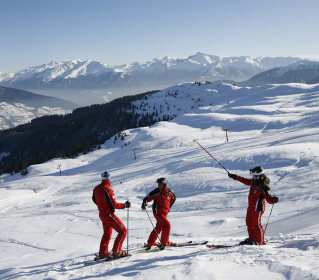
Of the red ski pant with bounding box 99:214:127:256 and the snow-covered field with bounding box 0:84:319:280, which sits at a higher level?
the red ski pant with bounding box 99:214:127:256

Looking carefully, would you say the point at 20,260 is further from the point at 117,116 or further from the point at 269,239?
the point at 117,116

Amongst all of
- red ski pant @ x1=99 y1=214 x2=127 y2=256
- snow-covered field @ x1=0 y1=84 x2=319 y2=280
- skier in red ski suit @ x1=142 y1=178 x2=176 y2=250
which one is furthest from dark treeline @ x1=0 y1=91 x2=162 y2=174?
red ski pant @ x1=99 y1=214 x2=127 y2=256

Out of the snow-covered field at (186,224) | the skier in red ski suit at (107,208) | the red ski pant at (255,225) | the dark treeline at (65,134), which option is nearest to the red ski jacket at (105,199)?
the skier in red ski suit at (107,208)

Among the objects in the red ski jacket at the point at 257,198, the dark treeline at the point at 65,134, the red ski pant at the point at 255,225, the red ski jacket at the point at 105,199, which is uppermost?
the dark treeline at the point at 65,134

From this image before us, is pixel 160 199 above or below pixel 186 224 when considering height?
above

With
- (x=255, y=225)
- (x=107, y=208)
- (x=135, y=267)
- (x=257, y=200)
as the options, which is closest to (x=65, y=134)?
(x=107, y=208)

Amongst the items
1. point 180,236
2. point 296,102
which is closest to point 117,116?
point 296,102

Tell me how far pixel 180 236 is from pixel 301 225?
4694 mm

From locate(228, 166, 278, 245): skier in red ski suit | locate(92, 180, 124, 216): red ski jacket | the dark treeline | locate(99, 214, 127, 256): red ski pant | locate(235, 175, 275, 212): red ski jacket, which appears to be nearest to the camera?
locate(228, 166, 278, 245): skier in red ski suit

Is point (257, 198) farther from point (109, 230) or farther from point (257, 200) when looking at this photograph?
point (109, 230)

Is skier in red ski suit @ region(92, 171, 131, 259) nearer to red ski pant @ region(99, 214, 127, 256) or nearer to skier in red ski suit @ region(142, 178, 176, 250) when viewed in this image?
red ski pant @ region(99, 214, 127, 256)

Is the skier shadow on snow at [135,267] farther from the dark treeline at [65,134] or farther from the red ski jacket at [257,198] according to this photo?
the dark treeline at [65,134]

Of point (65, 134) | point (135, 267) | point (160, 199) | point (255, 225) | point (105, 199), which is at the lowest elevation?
point (135, 267)

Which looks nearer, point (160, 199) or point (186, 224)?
point (160, 199)
